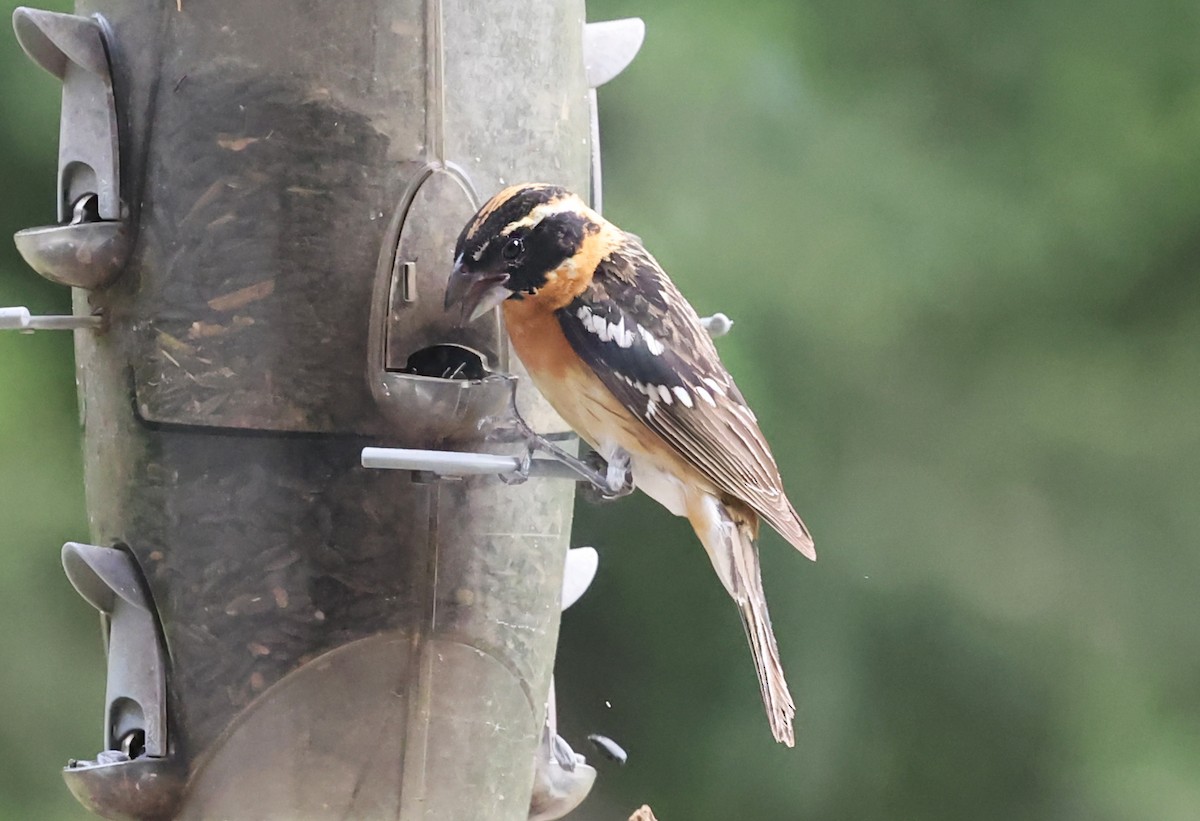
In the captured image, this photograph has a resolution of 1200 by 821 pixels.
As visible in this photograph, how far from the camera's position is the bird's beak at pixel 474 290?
6.49 feet

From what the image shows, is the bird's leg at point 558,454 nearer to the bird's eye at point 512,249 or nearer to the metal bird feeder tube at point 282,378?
the metal bird feeder tube at point 282,378

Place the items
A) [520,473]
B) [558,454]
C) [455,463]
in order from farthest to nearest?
[558,454], [520,473], [455,463]

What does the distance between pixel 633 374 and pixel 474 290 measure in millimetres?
258

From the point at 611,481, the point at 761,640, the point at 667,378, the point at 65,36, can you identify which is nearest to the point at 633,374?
the point at 667,378

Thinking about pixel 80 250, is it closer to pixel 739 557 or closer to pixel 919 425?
pixel 739 557

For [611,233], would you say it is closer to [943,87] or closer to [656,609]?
[656,609]

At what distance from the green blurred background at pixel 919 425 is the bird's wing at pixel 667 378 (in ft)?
2.20

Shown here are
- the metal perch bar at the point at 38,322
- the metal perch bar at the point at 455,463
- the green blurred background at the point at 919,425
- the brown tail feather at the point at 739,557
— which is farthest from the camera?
the green blurred background at the point at 919,425

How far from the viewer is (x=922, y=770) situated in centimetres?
322

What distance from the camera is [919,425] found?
10.7ft

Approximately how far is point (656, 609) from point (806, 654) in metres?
0.34

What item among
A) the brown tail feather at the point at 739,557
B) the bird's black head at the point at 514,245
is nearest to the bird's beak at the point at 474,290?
the bird's black head at the point at 514,245

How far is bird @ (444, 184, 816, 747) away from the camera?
2.06m

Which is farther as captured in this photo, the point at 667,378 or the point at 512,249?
the point at 667,378
